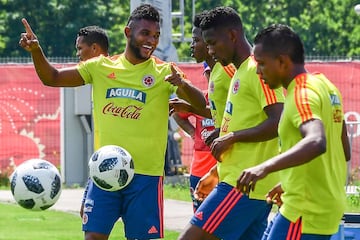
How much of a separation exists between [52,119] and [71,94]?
1.38 metres

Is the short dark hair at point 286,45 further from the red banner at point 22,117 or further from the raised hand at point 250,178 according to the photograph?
the red banner at point 22,117

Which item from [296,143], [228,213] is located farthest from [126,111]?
A: [296,143]

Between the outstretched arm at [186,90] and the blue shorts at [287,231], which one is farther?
the outstretched arm at [186,90]

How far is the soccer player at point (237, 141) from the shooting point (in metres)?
8.20

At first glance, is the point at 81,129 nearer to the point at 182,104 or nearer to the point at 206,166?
the point at 206,166

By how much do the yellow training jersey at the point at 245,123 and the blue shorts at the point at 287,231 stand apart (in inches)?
45.7

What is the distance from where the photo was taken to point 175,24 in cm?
4912

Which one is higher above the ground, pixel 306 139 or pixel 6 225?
pixel 306 139

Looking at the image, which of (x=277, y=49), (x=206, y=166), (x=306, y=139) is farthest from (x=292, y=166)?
(x=206, y=166)

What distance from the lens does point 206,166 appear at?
11.4 m

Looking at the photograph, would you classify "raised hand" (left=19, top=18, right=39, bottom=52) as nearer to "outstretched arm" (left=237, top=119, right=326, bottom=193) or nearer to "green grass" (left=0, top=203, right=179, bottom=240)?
"outstretched arm" (left=237, top=119, right=326, bottom=193)

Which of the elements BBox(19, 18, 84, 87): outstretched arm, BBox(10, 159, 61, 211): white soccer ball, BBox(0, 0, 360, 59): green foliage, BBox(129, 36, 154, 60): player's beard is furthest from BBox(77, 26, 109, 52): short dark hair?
BBox(0, 0, 360, 59): green foliage

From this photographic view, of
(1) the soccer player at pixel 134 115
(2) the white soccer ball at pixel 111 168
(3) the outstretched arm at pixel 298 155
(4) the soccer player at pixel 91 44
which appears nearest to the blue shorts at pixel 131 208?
(1) the soccer player at pixel 134 115

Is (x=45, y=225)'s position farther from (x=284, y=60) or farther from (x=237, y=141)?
(x=284, y=60)
